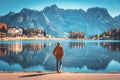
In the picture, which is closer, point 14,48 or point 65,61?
point 65,61

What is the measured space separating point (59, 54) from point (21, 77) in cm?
351

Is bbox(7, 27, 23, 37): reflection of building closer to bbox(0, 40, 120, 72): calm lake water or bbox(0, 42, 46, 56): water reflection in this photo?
bbox(0, 42, 46, 56): water reflection

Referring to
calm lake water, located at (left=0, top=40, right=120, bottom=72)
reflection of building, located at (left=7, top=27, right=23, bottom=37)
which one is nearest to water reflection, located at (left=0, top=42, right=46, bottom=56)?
calm lake water, located at (left=0, top=40, right=120, bottom=72)

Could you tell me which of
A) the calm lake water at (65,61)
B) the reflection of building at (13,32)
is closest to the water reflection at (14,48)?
the calm lake water at (65,61)

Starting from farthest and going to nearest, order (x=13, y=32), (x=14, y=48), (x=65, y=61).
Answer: (x=13, y=32) < (x=14, y=48) < (x=65, y=61)

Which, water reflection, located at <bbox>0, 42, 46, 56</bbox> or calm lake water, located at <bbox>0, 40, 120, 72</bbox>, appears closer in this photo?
calm lake water, located at <bbox>0, 40, 120, 72</bbox>

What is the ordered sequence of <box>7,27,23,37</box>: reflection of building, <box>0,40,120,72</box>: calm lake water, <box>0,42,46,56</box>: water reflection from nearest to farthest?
<box>0,40,120,72</box>: calm lake water → <box>0,42,46,56</box>: water reflection → <box>7,27,23,37</box>: reflection of building

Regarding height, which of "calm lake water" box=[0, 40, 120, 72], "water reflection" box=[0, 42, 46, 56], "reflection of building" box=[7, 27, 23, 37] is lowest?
"calm lake water" box=[0, 40, 120, 72]

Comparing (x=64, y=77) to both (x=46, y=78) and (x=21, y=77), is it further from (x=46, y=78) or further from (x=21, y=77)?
(x=21, y=77)

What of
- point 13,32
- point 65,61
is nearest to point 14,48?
point 65,61

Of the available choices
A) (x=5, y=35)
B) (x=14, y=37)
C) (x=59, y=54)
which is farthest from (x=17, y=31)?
(x=59, y=54)

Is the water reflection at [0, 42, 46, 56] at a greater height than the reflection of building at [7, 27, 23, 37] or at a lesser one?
lesser

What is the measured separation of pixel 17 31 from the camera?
188875 millimetres

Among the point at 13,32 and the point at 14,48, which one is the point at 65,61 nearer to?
the point at 14,48
